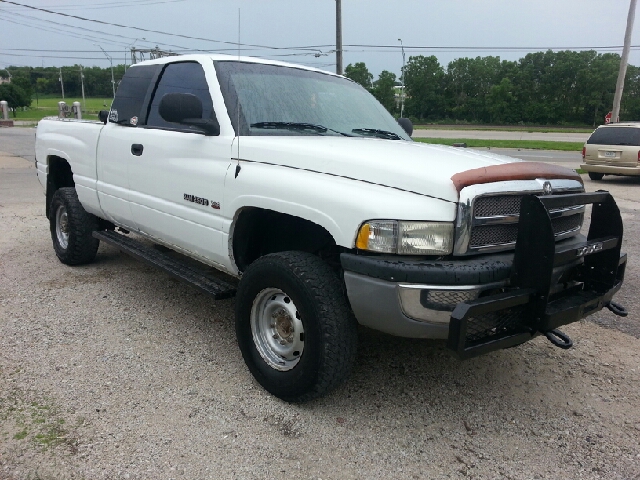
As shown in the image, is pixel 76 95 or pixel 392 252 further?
pixel 76 95

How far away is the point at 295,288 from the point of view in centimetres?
291

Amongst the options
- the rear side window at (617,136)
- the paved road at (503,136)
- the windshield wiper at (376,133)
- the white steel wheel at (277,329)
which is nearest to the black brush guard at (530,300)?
the white steel wheel at (277,329)

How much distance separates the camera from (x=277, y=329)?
A: 3.29 metres

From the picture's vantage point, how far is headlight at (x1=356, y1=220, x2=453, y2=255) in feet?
8.68

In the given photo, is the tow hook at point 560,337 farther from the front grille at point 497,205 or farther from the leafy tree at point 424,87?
the leafy tree at point 424,87

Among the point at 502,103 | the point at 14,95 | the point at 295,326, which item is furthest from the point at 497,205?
the point at 14,95

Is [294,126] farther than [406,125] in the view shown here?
No

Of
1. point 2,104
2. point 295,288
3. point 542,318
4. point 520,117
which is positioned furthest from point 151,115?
point 520,117

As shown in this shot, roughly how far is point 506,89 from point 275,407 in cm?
7964

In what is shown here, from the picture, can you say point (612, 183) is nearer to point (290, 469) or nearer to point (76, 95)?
point (290, 469)

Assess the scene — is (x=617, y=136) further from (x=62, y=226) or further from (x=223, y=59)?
(x=62, y=226)

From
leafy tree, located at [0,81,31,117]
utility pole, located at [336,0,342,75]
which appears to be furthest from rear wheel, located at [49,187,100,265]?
leafy tree, located at [0,81,31,117]

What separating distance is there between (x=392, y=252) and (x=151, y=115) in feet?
8.90

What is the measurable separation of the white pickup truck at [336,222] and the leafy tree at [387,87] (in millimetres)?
67290
